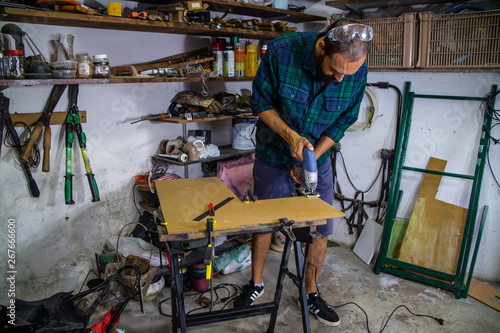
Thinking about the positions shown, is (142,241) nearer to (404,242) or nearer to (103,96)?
(103,96)

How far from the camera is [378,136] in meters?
3.12

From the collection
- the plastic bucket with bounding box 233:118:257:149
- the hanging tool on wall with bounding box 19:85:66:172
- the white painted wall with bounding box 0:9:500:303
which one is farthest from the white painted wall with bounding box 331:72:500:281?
the hanging tool on wall with bounding box 19:85:66:172

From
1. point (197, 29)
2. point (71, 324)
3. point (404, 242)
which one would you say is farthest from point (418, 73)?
point (71, 324)

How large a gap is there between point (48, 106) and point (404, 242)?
8.17 feet

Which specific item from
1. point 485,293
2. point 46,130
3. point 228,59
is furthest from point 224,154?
point 485,293

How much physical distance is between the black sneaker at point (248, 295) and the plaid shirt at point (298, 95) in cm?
80

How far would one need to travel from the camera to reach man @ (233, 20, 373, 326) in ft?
5.98

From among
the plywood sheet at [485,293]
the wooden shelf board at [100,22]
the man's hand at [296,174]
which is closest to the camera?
the wooden shelf board at [100,22]

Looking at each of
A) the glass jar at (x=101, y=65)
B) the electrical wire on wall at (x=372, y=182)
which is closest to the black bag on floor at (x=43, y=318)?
the glass jar at (x=101, y=65)

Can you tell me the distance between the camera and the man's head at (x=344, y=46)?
1.68 metres

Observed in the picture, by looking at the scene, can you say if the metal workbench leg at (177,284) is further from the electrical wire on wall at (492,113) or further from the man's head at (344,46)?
the electrical wire on wall at (492,113)

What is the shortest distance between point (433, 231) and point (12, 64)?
9.03 ft

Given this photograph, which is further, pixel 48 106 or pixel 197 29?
pixel 197 29

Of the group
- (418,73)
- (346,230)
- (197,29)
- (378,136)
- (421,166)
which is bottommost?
(346,230)
